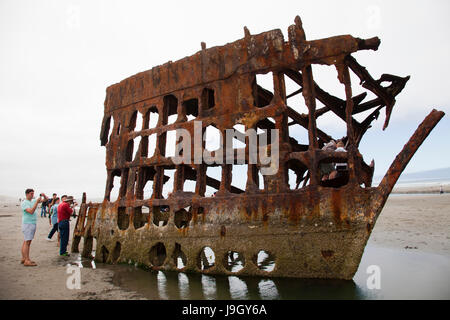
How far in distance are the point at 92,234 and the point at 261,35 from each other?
538 cm

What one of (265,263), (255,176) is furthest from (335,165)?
(265,263)

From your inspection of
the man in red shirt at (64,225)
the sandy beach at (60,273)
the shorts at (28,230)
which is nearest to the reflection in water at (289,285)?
the sandy beach at (60,273)

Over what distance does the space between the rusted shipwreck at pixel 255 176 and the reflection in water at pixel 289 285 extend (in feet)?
0.62

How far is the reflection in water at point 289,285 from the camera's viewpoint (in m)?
3.94

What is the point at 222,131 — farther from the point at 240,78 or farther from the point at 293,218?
the point at 293,218

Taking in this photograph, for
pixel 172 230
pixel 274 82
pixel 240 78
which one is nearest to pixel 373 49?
pixel 274 82

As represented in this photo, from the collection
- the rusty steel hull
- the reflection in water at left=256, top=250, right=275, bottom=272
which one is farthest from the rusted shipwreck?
the reflection in water at left=256, top=250, right=275, bottom=272

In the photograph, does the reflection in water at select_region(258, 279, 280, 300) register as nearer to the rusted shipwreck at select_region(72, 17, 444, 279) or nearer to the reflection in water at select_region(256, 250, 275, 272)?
the rusted shipwreck at select_region(72, 17, 444, 279)

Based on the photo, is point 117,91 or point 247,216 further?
point 117,91

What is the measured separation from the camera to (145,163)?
6.08 metres

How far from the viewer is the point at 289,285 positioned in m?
4.18

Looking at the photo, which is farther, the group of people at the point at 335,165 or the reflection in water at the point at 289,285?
the group of people at the point at 335,165

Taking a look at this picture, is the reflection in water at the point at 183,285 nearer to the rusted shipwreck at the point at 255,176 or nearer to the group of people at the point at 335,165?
the rusted shipwreck at the point at 255,176

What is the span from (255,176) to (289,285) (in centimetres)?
171
